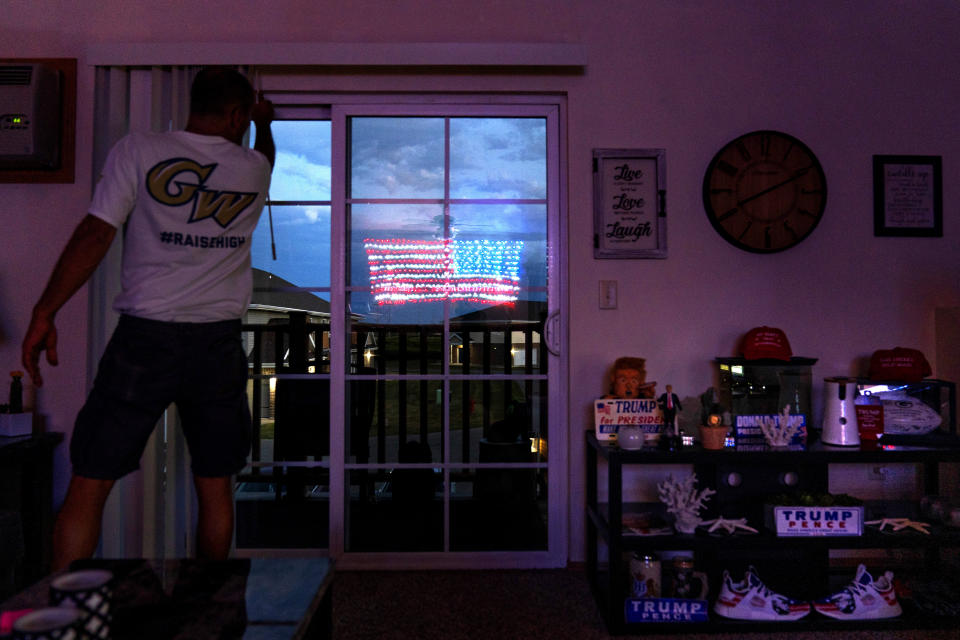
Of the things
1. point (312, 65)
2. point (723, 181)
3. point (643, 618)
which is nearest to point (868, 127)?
point (723, 181)

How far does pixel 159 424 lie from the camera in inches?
93.9

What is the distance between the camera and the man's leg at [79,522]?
4.92 feet

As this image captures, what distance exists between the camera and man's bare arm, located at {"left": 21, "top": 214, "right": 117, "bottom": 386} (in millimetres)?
1501

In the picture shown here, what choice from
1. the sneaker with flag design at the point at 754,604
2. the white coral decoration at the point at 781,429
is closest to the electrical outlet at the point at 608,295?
the white coral decoration at the point at 781,429

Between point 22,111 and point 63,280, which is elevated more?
point 22,111

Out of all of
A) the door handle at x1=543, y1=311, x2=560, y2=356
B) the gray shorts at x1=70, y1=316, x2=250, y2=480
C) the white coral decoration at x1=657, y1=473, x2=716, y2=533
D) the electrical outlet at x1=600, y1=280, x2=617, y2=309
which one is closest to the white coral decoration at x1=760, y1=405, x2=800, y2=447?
the white coral decoration at x1=657, y1=473, x2=716, y2=533

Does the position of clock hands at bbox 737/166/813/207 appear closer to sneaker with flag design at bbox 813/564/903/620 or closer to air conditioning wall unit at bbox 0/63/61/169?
sneaker with flag design at bbox 813/564/903/620

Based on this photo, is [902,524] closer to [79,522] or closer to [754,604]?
[754,604]

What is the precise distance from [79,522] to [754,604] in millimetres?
2086

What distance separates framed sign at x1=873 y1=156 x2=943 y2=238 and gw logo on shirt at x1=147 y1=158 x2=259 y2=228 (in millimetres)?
2613

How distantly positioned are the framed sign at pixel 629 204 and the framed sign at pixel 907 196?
95 cm

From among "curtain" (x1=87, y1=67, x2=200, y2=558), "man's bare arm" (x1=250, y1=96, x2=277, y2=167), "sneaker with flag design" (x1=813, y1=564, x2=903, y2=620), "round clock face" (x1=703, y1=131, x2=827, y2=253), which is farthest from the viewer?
"round clock face" (x1=703, y1=131, x2=827, y2=253)

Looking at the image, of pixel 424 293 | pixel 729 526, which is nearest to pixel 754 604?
pixel 729 526

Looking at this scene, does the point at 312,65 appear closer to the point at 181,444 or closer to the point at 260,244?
the point at 260,244
